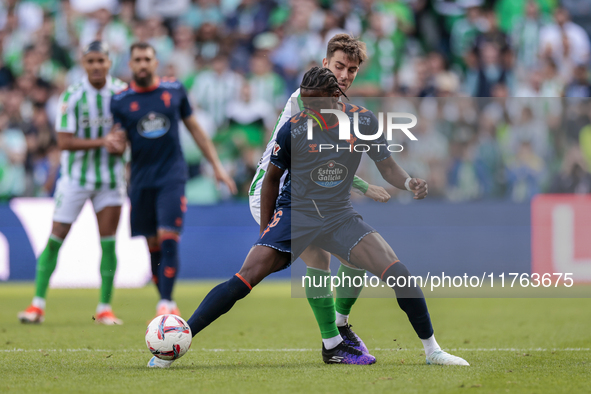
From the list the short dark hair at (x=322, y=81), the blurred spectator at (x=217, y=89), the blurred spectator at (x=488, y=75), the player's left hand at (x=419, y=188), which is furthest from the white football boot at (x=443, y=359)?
the blurred spectator at (x=488, y=75)

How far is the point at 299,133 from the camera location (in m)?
4.47

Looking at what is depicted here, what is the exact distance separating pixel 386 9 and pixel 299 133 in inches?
380

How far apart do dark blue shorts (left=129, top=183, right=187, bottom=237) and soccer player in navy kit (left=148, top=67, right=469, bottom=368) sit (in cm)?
206

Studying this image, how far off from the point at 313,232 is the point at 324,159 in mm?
442

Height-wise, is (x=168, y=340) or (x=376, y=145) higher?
(x=376, y=145)

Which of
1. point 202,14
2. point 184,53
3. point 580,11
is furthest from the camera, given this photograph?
point 202,14

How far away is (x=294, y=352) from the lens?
514 cm

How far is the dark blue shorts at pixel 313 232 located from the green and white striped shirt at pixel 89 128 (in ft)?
9.95

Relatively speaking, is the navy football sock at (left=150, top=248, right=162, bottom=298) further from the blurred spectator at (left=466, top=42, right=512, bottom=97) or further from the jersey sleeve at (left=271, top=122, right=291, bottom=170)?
the blurred spectator at (left=466, top=42, right=512, bottom=97)

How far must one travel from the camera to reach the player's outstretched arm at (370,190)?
4835mm

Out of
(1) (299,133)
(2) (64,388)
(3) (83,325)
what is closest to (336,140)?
(1) (299,133)

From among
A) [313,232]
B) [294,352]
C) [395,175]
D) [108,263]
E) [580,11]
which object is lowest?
[294,352]

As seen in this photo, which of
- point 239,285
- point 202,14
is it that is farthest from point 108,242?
point 202,14

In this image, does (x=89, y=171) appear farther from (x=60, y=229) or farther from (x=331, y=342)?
(x=331, y=342)
